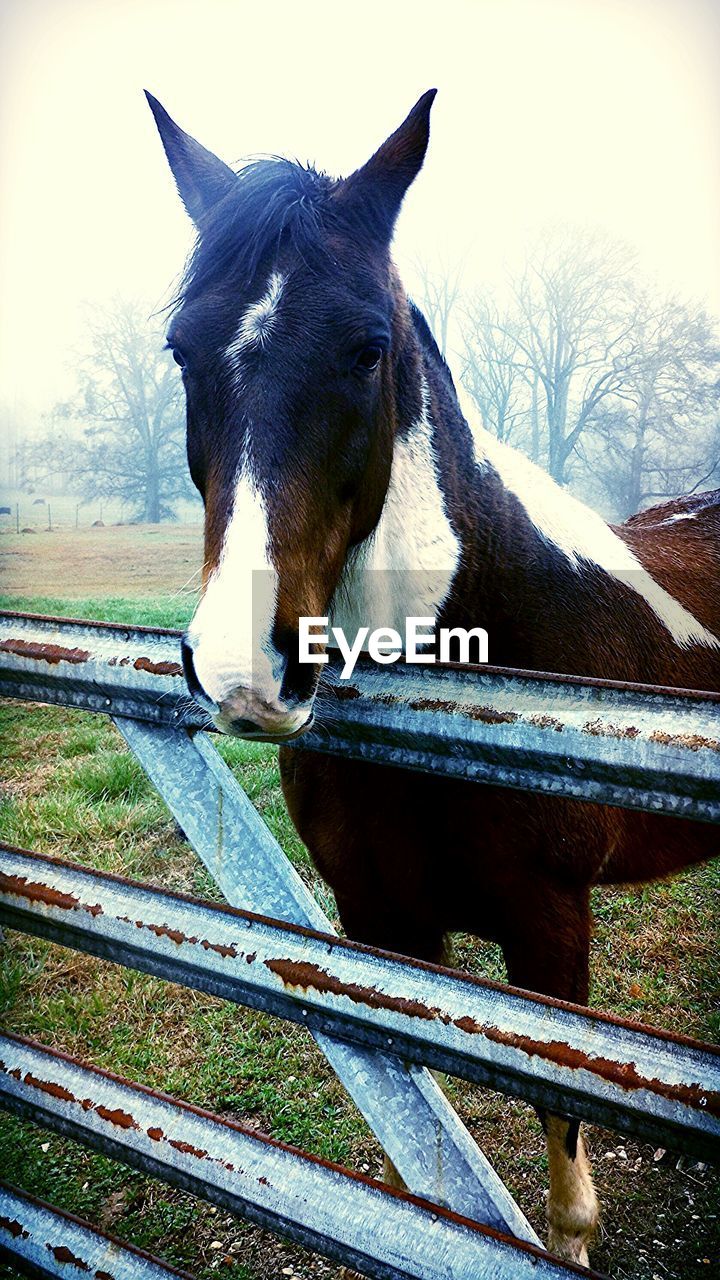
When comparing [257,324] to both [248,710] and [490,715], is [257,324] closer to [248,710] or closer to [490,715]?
[248,710]

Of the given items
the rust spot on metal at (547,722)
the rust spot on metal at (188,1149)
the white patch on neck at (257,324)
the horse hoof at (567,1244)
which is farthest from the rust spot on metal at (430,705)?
the horse hoof at (567,1244)

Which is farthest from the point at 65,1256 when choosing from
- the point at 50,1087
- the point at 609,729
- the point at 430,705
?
the point at 609,729

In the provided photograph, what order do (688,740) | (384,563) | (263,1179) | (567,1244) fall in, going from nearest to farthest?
(688,740)
(263,1179)
(384,563)
(567,1244)

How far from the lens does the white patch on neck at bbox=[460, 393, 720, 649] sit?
212cm

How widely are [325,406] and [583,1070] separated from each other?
1.06 meters

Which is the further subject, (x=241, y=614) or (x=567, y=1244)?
(x=567, y=1244)

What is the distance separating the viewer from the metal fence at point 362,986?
0.90 metres

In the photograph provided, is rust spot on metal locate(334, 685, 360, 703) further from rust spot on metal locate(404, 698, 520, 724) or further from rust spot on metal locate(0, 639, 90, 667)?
rust spot on metal locate(0, 639, 90, 667)

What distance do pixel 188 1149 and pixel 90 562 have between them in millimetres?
10143

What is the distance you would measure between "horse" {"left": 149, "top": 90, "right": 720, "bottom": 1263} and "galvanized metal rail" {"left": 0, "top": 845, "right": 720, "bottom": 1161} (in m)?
0.33

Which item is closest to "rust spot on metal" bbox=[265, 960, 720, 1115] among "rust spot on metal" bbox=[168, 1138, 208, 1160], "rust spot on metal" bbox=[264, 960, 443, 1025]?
"rust spot on metal" bbox=[264, 960, 443, 1025]

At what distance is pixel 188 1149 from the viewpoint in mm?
1299

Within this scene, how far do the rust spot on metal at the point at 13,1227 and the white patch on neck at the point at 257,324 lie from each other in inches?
64.8

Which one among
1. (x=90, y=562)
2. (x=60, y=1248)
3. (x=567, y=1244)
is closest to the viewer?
(x=60, y=1248)
